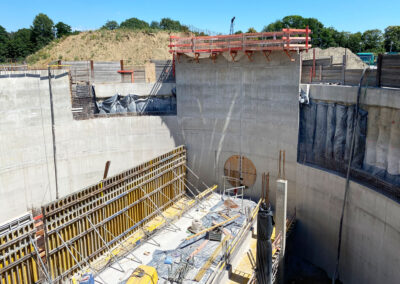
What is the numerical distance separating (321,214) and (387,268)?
4.77 metres

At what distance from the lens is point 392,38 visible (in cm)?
6481

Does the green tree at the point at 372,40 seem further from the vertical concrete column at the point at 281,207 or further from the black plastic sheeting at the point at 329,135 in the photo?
the vertical concrete column at the point at 281,207

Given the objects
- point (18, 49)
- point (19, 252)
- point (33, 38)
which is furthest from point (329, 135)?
point (33, 38)

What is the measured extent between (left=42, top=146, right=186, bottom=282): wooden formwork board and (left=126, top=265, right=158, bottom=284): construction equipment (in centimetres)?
295

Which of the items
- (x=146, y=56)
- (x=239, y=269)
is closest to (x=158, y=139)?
(x=239, y=269)

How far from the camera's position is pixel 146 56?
122 ft

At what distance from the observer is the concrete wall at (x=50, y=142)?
2042 centimetres

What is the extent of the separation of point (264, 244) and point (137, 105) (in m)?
17.3

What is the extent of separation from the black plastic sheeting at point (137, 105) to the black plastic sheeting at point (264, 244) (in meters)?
16.2

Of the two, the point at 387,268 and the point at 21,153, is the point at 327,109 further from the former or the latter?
the point at 21,153

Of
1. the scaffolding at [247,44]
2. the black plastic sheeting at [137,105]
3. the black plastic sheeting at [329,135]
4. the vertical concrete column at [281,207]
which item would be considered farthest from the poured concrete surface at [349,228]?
the black plastic sheeting at [137,105]

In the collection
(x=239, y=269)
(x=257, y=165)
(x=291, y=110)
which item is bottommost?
(x=239, y=269)

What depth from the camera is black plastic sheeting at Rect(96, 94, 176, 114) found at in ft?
83.5

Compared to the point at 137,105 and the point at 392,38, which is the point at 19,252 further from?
the point at 392,38
